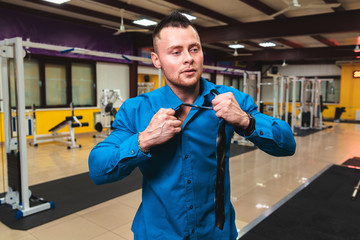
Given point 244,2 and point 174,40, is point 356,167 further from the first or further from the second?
point 174,40

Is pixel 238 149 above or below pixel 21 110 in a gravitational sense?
below

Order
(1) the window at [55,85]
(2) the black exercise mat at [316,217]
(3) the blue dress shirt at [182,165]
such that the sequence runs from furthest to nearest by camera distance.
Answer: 1. (1) the window at [55,85]
2. (2) the black exercise mat at [316,217]
3. (3) the blue dress shirt at [182,165]

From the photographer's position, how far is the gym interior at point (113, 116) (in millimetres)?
3055

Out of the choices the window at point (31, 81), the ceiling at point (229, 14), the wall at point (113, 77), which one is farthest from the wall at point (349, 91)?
the window at point (31, 81)

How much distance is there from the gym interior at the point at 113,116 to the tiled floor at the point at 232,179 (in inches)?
0.8

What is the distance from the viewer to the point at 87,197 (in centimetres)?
363

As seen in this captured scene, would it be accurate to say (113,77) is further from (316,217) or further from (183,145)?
(183,145)

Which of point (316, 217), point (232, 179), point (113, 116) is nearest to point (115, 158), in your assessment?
point (316, 217)

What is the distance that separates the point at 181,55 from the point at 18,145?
288cm

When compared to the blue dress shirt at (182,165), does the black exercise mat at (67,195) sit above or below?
below

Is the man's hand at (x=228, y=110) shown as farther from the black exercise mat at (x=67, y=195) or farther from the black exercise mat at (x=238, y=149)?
the black exercise mat at (x=238, y=149)

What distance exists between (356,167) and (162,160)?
18.0 feet

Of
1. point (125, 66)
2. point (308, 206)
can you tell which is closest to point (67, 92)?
point (125, 66)

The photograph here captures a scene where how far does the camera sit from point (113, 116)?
27.2 ft
